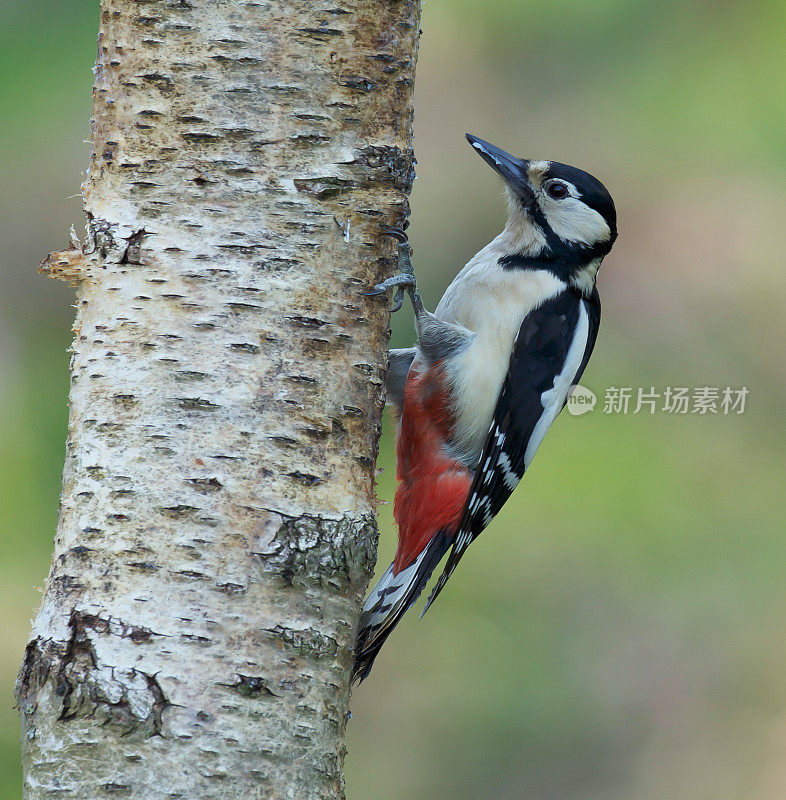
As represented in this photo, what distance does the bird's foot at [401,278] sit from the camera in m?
1.83

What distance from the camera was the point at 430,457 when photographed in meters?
2.64

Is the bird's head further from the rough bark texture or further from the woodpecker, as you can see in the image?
the rough bark texture

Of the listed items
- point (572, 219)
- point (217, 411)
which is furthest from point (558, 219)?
point (217, 411)

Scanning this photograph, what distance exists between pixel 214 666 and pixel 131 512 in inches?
10.3

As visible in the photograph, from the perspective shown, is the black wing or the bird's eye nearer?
the black wing

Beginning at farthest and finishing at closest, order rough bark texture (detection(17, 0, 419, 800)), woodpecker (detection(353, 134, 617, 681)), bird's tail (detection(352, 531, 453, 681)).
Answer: woodpecker (detection(353, 134, 617, 681)) < bird's tail (detection(352, 531, 453, 681)) < rough bark texture (detection(17, 0, 419, 800))

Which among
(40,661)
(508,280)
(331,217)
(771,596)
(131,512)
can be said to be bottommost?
(771,596)

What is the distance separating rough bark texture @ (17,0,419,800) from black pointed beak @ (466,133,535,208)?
3.50 ft

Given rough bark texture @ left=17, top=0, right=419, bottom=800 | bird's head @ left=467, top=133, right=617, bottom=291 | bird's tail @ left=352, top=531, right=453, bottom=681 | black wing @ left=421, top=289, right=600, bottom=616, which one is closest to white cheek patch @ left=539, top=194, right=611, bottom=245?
bird's head @ left=467, top=133, right=617, bottom=291

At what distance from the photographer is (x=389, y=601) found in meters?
2.15

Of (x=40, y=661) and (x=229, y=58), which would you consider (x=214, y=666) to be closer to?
(x=40, y=661)

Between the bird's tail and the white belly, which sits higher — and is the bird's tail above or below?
below

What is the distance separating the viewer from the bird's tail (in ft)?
6.59

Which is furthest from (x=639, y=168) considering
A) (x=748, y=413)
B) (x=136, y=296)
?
(x=136, y=296)
